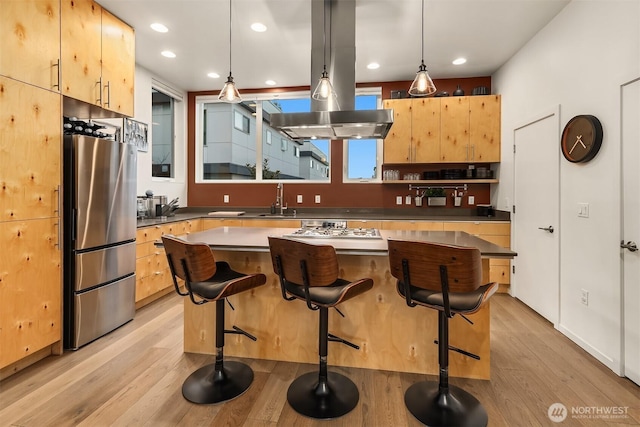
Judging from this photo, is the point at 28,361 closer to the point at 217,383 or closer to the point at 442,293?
the point at 217,383

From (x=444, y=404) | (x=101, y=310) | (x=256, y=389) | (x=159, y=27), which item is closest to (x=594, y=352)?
(x=444, y=404)

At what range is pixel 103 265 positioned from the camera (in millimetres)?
2902

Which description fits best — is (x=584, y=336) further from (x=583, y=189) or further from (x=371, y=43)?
(x=371, y=43)

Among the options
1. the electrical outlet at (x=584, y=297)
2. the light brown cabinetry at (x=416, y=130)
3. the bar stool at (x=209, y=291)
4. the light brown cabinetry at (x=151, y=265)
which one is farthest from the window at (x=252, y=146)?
the electrical outlet at (x=584, y=297)

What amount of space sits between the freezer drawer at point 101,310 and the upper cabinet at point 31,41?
5.50 feet

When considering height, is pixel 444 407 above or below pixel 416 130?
below

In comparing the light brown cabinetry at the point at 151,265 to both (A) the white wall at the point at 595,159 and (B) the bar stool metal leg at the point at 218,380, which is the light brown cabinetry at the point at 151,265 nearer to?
(B) the bar stool metal leg at the point at 218,380

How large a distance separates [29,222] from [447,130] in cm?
453

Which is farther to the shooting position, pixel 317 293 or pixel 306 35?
pixel 306 35

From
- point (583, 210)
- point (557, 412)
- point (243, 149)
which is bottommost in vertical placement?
point (557, 412)

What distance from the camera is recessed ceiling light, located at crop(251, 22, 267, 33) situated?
3.38 meters

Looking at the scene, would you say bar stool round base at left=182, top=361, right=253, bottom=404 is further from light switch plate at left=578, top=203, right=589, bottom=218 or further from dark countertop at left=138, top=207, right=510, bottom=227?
light switch plate at left=578, top=203, right=589, bottom=218

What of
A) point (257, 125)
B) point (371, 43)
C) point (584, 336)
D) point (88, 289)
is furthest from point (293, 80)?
point (584, 336)

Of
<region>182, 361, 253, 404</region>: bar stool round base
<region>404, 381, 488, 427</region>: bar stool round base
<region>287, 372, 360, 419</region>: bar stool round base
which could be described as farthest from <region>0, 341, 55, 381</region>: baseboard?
<region>404, 381, 488, 427</region>: bar stool round base
